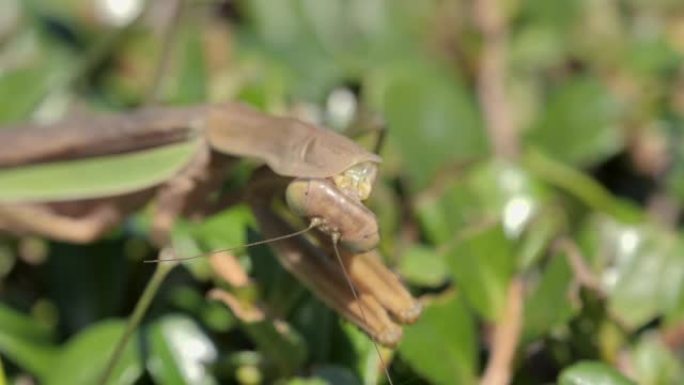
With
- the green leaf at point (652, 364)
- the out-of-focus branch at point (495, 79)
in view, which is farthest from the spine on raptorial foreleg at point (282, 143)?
the out-of-focus branch at point (495, 79)

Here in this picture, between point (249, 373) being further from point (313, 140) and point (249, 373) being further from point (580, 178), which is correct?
point (580, 178)

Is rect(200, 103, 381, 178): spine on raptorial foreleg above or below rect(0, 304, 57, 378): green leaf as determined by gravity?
above

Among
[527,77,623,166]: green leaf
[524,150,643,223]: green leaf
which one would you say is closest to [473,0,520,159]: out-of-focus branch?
[527,77,623,166]: green leaf

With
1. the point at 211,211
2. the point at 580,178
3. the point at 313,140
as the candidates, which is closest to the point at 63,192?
the point at 211,211

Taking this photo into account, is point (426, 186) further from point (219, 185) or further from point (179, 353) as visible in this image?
point (179, 353)

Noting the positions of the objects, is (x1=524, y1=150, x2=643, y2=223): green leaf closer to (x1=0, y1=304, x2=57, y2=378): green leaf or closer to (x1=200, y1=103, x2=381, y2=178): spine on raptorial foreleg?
(x1=200, y1=103, x2=381, y2=178): spine on raptorial foreleg

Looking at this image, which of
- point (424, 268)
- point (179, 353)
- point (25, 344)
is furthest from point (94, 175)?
point (424, 268)
